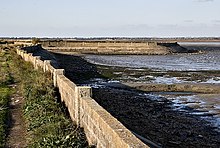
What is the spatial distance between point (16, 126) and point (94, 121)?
14.3 ft

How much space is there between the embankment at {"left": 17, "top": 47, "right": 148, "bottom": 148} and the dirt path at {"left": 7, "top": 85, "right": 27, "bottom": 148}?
1.59 metres

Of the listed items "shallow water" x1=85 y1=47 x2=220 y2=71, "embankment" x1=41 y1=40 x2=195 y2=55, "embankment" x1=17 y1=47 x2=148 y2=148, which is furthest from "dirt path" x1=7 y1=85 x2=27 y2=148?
"embankment" x1=41 y1=40 x2=195 y2=55

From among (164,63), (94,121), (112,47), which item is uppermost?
(94,121)

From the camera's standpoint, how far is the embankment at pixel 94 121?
8.12m

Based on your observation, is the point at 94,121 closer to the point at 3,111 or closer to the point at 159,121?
the point at 3,111

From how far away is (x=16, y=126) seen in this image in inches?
563

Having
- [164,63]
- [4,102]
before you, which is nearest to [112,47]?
[164,63]

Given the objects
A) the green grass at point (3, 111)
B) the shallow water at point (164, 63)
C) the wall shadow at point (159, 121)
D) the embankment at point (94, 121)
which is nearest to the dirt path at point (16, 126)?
the green grass at point (3, 111)

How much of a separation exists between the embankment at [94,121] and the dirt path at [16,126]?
1.59 metres

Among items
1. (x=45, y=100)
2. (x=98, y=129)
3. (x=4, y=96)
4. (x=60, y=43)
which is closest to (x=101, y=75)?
(x=4, y=96)

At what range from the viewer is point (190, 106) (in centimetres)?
2378

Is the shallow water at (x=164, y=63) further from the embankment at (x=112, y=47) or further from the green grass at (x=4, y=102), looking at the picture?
the green grass at (x=4, y=102)

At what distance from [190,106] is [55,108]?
1032cm

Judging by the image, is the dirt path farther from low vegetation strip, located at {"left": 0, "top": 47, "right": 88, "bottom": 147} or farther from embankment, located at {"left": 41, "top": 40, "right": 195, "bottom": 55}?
embankment, located at {"left": 41, "top": 40, "right": 195, "bottom": 55}
